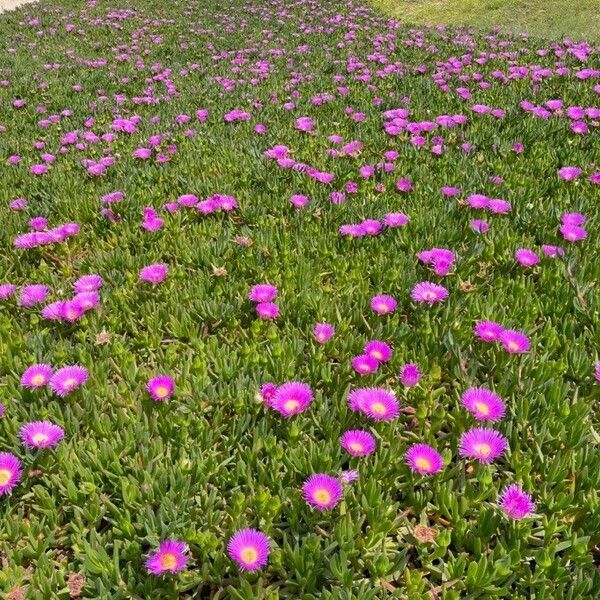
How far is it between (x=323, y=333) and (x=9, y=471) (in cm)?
117

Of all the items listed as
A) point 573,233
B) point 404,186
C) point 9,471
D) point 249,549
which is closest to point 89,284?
point 9,471

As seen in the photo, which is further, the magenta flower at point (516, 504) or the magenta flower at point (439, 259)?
the magenta flower at point (439, 259)

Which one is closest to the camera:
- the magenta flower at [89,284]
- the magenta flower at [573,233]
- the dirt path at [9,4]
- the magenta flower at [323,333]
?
the magenta flower at [323,333]

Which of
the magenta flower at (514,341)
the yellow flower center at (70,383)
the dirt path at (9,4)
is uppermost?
the dirt path at (9,4)

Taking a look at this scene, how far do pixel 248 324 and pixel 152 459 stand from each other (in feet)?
2.85

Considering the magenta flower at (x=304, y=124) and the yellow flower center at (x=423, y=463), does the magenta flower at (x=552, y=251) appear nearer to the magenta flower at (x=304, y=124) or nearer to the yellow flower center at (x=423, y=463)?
the yellow flower center at (x=423, y=463)

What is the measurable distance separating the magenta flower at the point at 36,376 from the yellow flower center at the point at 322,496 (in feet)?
3.62

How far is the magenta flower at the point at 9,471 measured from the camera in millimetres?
1686

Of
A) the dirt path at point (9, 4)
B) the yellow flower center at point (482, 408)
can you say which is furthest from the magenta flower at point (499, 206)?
the dirt path at point (9, 4)

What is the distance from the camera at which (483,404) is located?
1810 mm

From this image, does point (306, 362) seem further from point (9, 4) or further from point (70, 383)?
point (9, 4)

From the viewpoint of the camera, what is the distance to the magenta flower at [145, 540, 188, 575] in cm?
143

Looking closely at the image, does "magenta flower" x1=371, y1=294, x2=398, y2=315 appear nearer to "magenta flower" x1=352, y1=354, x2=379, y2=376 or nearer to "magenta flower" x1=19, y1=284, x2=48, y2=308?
"magenta flower" x1=352, y1=354, x2=379, y2=376

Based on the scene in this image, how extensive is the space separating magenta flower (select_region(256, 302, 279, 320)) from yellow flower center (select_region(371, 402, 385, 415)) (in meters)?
0.73
